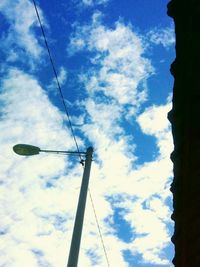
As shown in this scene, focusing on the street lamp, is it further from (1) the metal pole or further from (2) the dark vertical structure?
(2) the dark vertical structure

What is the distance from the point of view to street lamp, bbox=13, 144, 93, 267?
6.37 m

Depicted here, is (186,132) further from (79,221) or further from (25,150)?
(25,150)

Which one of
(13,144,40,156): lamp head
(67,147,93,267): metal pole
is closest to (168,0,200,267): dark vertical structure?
(67,147,93,267): metal pole

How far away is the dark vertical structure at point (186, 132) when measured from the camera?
4.79 m

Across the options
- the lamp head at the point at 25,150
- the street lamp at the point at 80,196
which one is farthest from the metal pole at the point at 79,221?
the lamp head at the point at 25,150

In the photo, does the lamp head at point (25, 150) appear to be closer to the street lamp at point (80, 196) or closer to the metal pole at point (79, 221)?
the street lamp at point (80, 196)

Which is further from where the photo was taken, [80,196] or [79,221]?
[80,196]

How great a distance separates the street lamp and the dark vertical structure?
191 cm

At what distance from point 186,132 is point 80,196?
115 inches

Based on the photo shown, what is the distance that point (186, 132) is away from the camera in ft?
16.5

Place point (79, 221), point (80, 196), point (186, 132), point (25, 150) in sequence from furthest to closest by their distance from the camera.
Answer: point (25, 150) < point (80, 196) < point (79, 221) < point (186, 132)

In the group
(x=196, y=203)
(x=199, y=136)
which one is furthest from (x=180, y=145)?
(x=196, y=203)

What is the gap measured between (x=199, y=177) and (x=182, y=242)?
35.3 inches

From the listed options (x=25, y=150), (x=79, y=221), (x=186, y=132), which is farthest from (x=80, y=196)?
(x=186, y=132)
